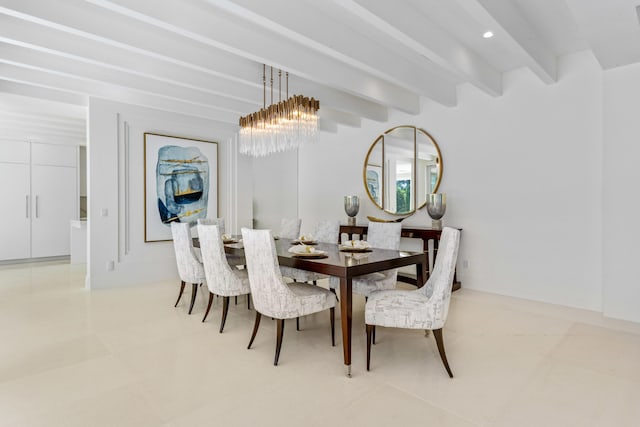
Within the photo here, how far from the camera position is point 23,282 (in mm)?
4957

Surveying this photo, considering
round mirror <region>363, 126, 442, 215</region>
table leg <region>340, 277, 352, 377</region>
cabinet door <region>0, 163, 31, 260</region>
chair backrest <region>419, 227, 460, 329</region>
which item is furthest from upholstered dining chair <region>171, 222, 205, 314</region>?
cabinet door <region>0, 163, 31, 260</region>

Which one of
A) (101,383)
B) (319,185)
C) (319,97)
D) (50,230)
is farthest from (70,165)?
(101,383)

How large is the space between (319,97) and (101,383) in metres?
3.53

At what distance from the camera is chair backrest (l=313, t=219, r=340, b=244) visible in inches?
167

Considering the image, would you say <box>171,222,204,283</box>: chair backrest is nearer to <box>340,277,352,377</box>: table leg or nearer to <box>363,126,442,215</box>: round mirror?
<box>340,277,352,377</box>: table leg

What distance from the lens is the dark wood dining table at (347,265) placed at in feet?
7.48

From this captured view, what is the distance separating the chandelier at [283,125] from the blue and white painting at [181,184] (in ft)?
6.38

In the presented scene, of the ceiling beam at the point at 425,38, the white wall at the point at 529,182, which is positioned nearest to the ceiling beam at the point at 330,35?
the ceiling beam at the point at 425,38

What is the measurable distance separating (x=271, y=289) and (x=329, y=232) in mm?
1940

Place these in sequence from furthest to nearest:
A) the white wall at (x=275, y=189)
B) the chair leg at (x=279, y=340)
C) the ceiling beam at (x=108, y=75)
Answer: the white wall at (x=275, y=189) < the ceiling beam at (x=108, y=75) < the chair leg at (x=279, y=340)

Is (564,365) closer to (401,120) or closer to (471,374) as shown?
(471,374)

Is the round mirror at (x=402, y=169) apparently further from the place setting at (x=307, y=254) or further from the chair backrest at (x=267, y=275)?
the chair backrest at (x=267, y=275)

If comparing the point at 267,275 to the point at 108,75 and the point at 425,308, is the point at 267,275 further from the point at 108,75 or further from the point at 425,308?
the point at 108,75

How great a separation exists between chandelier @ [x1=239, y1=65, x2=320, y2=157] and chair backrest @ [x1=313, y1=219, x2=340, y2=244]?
47.8 inches
